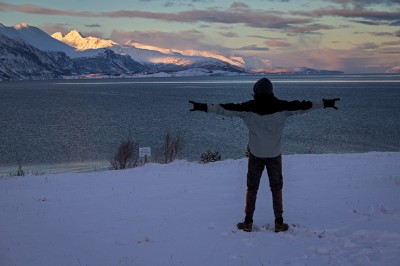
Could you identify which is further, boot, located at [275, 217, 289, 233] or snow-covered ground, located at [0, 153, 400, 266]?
boot, located at [275, 217, 289, 233]

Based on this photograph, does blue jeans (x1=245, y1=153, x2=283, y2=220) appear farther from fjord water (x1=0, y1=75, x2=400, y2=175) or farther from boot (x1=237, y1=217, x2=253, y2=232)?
fjord water (x1=0, y1=75, x2=400, y2=175)

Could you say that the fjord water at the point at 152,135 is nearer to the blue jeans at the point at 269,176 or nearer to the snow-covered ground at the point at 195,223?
the snow-covered ground at the point at 195,223

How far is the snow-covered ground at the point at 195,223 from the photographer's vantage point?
6547mm

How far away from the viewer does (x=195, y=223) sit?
26.7 ft

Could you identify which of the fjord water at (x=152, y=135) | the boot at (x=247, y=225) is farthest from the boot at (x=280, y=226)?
the fjord water at (x=152, y=135)

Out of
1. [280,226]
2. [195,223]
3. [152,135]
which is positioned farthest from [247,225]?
[152,135]

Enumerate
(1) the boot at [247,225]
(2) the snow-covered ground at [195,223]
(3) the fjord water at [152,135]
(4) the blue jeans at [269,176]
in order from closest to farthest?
(2) the snow-covered ground at [195,223]
(4) the blue jeans at [269,176]
(1) the boot at [247,225]
(3) the fjord water at [152,135]

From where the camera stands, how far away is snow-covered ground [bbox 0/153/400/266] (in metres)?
6.55

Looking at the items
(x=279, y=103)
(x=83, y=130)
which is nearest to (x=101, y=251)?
(x=279, y=103)

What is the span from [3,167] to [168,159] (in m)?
17.2

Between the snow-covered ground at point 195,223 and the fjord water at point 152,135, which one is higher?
the snow-covered ground at point 195,223

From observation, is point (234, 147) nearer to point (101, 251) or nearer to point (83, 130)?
point (83, 130)

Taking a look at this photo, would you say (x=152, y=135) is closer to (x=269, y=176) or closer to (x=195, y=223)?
(x=195, y=223)

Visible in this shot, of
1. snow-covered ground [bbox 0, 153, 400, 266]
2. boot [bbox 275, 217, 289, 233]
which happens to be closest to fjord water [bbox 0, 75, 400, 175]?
snow-covered ground [bbox 0, 153, 400, 266]
